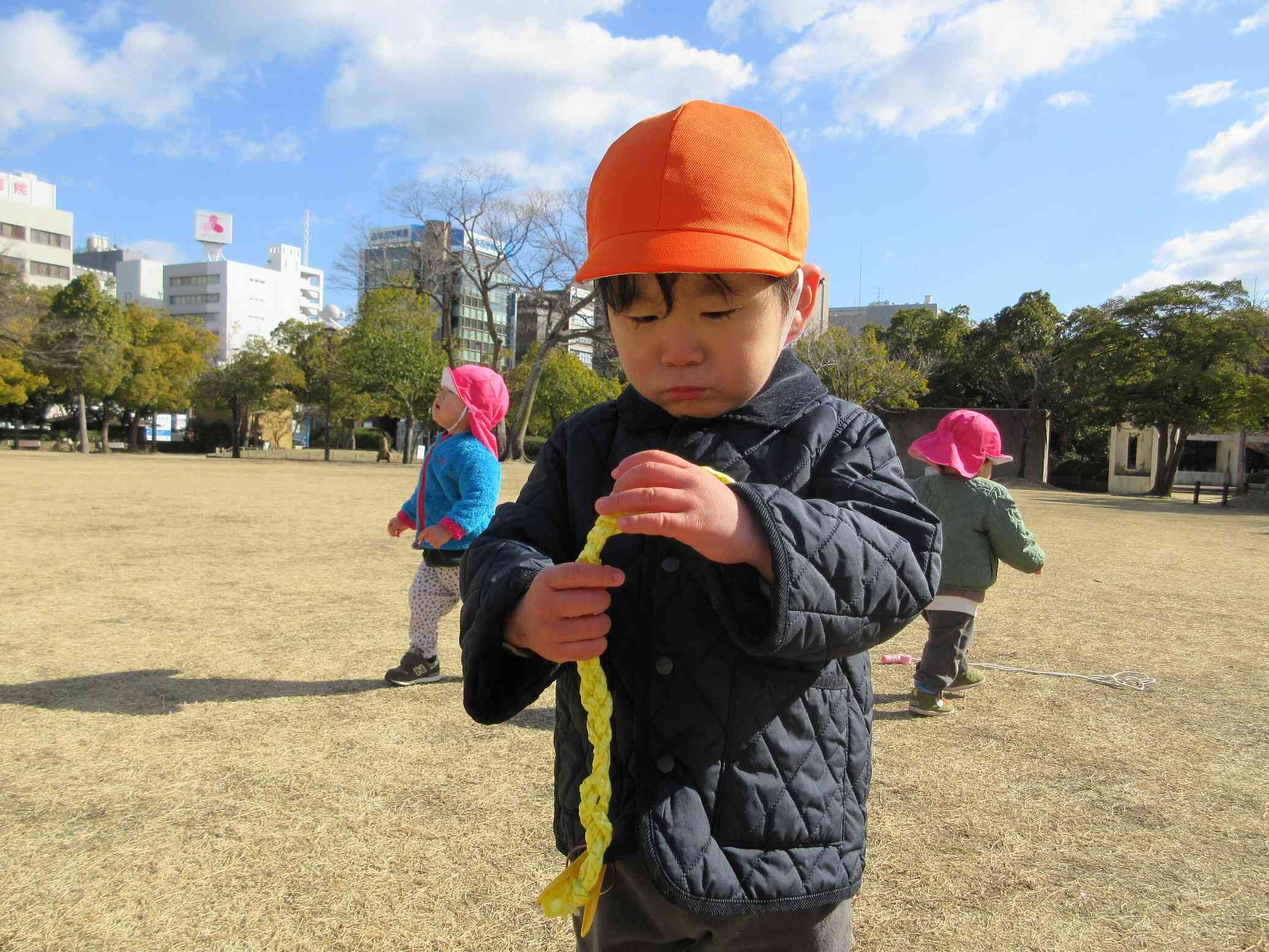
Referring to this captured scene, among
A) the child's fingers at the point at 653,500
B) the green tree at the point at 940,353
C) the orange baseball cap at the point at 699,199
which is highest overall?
the green tree at the point at 940,353

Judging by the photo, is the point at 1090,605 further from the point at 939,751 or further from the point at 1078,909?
the point at 1078,909

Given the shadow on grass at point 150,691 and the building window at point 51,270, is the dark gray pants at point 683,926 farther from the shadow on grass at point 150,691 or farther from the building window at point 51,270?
the building window at point 51,270

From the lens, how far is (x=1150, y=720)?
4043 millimetres

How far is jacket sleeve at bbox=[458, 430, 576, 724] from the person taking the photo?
3.74 ft

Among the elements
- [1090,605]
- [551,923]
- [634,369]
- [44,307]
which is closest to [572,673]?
[634,369]

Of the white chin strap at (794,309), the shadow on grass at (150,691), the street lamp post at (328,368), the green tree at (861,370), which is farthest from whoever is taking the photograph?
the street lamp post at (328,368)

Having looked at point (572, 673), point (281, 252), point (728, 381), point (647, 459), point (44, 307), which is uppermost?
point (281, 252)

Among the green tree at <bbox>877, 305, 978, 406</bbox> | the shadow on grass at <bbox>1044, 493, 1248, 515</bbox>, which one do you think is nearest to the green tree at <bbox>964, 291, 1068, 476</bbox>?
the green tree at <bbox>877, 305, 978, 406</bbox>

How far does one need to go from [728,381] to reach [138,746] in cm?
322

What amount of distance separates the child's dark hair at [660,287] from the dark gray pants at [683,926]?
0.81 meters

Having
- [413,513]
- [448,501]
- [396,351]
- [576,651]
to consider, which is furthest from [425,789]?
[396,351]

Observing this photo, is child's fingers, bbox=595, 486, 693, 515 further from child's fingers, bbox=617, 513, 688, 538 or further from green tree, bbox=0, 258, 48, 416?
green tree, bbox=0, 258, 48, 416

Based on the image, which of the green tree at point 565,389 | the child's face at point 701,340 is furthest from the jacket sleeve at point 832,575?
the green tree at point 565,389

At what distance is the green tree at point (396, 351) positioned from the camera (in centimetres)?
3438
